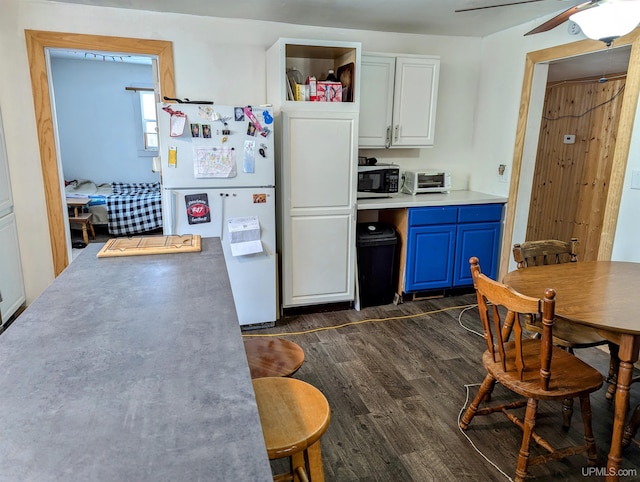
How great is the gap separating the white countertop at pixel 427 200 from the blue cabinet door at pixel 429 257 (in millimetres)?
210

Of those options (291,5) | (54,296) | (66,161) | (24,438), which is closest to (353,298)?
(291,5)

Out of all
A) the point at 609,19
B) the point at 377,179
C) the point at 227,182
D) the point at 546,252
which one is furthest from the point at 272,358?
the point at 377,179

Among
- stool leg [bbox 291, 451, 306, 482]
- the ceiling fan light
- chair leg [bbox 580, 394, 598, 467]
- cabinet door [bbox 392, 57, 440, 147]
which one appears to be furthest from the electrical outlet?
stool leg [bbox 291, 451, 306, 482]

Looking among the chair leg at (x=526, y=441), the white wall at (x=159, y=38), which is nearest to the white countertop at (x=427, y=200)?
the white wall at (x=159, y=38)

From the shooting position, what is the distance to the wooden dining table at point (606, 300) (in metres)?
1.66

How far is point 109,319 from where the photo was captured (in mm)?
1296

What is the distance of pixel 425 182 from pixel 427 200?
1.14 ft

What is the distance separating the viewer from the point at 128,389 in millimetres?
953

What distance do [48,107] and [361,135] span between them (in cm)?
238

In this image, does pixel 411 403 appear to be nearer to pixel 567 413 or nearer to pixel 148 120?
pixel 567 413

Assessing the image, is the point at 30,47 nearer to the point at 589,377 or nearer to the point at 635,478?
the point at 589,377

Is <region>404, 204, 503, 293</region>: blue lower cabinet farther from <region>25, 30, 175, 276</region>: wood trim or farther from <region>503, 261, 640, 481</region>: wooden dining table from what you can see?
<region>25, 30, 175, 276</region>: wood trim

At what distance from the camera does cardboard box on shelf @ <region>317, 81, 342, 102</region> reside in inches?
128

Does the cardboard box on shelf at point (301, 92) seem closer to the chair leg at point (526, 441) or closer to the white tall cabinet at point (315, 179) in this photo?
the white tall cabinet at point (315, 179)
